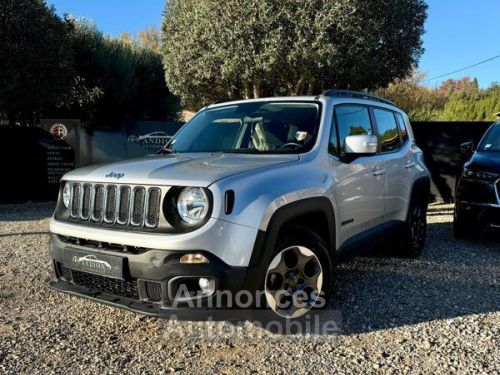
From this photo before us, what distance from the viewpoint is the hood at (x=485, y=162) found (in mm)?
6285

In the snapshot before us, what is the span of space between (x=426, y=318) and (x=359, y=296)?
0.67m

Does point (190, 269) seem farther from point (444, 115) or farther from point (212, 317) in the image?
point (444, 115)

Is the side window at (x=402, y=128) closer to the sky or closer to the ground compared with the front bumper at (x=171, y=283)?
closer to the sky

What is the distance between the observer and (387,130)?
5.37 m

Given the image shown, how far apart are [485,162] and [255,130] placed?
3.74 metres

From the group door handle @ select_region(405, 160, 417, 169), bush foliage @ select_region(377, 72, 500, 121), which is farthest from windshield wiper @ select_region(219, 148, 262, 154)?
bush foliage @ select_region(377, 72, 500, 121)

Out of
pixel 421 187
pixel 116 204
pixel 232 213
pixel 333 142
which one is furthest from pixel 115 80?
pixel 232 213

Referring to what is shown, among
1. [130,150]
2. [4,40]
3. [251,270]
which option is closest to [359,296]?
[251,270]

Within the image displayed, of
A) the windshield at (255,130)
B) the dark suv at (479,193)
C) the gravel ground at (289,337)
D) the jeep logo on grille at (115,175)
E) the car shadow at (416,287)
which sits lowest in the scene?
the car shadow at (416,287)

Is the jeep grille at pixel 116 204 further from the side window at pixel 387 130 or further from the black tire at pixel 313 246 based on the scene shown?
the side window at pixel 387 130

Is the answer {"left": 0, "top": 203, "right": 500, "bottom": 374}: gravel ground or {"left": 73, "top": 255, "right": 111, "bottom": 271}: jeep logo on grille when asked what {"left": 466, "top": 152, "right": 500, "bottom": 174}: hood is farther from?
{"left": 73, "top": 255, "right": 111, "bottom": 271}: jeep logo on grille

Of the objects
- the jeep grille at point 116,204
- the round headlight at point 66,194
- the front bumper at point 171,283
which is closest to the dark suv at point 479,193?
the front bumper at point 171,283

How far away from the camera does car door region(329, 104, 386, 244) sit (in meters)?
4.11

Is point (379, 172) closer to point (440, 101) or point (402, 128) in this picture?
point (402, 128)
